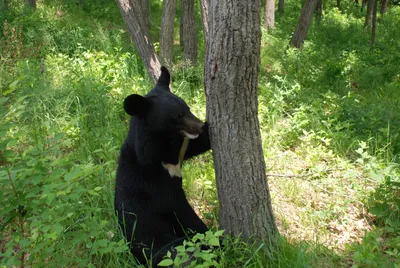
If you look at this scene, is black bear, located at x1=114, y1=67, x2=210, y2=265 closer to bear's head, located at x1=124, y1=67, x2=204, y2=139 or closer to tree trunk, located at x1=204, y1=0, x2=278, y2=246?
bear's head, located at x1=124, y1=67, x2=204, y2=139

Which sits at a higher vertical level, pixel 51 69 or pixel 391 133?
pixel 51 69

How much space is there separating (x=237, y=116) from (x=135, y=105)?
74 centimetres

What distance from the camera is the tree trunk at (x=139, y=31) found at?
5031 mm

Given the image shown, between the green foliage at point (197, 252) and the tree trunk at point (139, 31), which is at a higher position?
the tree trunk at point (139, 31)

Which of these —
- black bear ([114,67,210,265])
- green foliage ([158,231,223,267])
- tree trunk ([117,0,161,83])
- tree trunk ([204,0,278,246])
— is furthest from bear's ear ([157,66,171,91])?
tree trunk ([117,0,161,83])

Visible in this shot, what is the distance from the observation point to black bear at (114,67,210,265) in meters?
2.74

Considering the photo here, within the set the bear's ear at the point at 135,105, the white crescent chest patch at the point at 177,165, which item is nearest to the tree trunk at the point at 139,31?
the white crescent chest patch at the point at 177,165

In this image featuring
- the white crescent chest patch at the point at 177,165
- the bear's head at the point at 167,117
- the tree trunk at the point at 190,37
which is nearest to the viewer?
the bear's head at the point at 167,117

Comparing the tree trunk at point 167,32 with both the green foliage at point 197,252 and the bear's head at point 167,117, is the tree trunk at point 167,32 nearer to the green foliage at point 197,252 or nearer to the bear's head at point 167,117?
the bear's head at point 167,117

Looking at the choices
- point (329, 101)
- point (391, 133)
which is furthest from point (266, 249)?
point (329, 101)

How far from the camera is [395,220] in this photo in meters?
3.24

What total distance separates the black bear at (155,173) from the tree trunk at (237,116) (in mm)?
280

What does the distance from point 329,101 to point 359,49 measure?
432 centimetres

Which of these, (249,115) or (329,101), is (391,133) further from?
(249,115)
